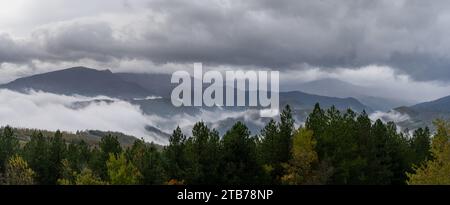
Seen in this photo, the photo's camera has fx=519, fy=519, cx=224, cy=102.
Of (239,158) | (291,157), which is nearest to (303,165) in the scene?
(291,157)

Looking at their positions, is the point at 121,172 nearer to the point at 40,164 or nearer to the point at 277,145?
the point at 277,145

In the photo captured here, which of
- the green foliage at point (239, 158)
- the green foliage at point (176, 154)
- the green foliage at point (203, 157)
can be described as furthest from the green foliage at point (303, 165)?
the green foliage at point (176, 154)

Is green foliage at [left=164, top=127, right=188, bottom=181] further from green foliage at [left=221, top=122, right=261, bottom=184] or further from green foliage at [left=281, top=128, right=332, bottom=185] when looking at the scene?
green foliage at [left=281, top=128, right=332, bottom=185]

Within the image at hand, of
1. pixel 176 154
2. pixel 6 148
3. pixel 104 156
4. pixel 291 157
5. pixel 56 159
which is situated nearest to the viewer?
pixel 291 157

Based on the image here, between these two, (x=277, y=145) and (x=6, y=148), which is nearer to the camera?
(x=277, y=145)

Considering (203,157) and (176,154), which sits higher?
(176,154)

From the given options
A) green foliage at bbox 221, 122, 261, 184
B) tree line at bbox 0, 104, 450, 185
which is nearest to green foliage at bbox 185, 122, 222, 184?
tree line at bbox 0, 104, 450, 185

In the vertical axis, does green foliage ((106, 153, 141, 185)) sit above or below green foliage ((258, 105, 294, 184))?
below

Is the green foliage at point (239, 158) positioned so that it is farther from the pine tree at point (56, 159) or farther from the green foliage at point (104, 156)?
the pine tree at point (56, 159)

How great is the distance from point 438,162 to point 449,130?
3.10 m

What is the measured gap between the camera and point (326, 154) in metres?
56.4

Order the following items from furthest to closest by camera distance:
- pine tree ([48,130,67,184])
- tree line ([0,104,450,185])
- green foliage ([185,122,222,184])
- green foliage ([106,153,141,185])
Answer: pine tree ([48,130,67,184]) → green foliage ([106,153,141,185]) → green foliage ([185,122,222,184]) → tree line ([0,104,450,185])
